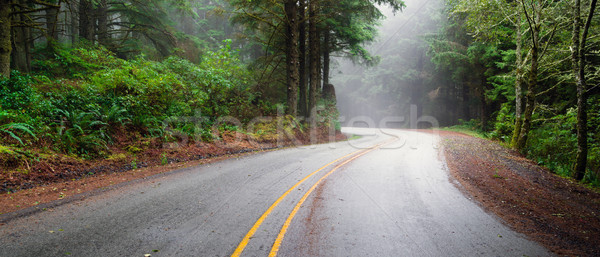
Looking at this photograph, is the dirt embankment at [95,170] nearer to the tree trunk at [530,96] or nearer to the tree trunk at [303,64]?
the tree trunk at [303,64]

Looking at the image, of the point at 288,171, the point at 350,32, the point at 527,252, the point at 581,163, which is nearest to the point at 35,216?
the point at 288,171

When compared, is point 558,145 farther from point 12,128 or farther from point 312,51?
point 12,128

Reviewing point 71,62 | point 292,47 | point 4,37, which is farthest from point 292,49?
point 4,37

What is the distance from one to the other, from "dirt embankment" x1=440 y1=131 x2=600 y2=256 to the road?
0.41m

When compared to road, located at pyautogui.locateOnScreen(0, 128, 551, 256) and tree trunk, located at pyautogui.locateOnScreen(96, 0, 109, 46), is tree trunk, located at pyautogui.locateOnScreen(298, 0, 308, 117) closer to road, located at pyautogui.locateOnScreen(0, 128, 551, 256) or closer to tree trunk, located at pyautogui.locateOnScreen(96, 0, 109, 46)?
tree trunk, located at pyautogui.locateOnScreen(96, 0, 109, 46)

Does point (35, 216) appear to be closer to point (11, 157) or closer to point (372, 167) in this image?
point (11, 157)

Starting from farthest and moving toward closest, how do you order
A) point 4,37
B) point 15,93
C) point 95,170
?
point 4,37 < point 15,93 < point 95,170

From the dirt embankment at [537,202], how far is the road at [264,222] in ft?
1.34

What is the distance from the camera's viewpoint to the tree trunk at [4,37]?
7215 mm

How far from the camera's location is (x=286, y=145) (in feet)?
43.8

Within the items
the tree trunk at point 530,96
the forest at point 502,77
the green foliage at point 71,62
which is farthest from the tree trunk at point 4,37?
the tree trunk at point 530,96

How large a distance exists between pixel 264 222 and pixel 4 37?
30.3 ft

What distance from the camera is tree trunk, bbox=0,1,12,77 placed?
7215 mm

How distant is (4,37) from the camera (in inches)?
288
